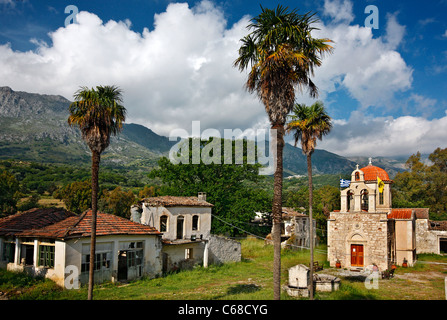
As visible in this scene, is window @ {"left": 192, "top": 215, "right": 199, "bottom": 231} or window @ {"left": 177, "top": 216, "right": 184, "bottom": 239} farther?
window @ {"left": 192, "top": 215, "right": 199, "bottom": 231}

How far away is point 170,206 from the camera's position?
29750 millimetres

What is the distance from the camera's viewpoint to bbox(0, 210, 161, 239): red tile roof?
19.7 meters

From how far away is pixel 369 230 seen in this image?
92.9 ft

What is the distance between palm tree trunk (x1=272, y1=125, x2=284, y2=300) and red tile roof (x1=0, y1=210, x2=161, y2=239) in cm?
1313

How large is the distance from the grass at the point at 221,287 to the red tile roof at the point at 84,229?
277cm

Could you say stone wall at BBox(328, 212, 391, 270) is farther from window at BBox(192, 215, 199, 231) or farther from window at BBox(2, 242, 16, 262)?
window at BBox(2, 242, 16, 262)

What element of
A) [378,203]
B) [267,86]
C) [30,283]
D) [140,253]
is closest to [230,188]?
[378,203]

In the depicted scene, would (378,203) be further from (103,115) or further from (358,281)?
(103,115)

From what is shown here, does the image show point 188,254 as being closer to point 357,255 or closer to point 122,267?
point 122,267

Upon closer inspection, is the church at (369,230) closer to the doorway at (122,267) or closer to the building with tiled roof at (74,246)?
the building with tiled roof at (74,246)

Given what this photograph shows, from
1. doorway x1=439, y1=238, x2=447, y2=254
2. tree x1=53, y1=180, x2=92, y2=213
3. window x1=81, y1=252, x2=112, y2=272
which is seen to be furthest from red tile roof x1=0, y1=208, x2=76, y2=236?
doorway x1=439, y1=238, x2=447, y2=254

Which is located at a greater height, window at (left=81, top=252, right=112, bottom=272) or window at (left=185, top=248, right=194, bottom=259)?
window at (left=81, top=252, right=112, bottom=272)

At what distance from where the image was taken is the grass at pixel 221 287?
58.0ft
